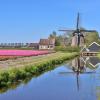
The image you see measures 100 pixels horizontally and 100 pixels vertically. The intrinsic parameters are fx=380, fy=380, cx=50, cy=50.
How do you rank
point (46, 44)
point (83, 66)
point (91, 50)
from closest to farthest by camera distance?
1. point (83, 66)
2. point (91, 50)
3. point (46, 44)

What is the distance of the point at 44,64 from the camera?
112 feet

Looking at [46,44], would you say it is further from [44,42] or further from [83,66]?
[83,66]

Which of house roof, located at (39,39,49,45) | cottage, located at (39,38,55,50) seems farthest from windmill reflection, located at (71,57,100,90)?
house roof, located at (39,39,49,45)

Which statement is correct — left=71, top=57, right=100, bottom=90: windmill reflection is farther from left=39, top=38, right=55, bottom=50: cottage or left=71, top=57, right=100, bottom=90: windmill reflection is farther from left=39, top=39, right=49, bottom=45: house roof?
left=39, top=39, right=49, bottom=45: house roof

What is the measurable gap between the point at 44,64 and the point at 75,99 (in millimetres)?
17382

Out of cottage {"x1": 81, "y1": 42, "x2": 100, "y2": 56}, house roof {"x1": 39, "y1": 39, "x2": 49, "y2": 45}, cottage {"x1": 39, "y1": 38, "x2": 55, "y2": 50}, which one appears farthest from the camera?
house roof {"x1": 39, "y1": 39, "x2": 49, "y2": 45}

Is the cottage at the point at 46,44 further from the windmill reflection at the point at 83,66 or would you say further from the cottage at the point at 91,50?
the windmill reflection at the point at 83,66

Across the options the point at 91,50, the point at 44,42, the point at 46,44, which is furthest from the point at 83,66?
the point at 44,42

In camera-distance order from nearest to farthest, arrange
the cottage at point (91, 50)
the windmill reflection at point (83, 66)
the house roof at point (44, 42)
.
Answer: the windmill reflection at point (83, 66), the cottage at point (91, 50), the house roof at point (44, 42)

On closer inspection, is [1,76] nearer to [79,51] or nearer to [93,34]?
[79,51]

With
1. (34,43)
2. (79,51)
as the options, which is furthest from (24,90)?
(34,43)

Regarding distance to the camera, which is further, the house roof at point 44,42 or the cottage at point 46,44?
the house roof at point 44,42

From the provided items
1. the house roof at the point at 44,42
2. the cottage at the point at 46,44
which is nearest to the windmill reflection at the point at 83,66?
the cottage at the point at 46,44

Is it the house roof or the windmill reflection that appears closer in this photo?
the windmill reflection
